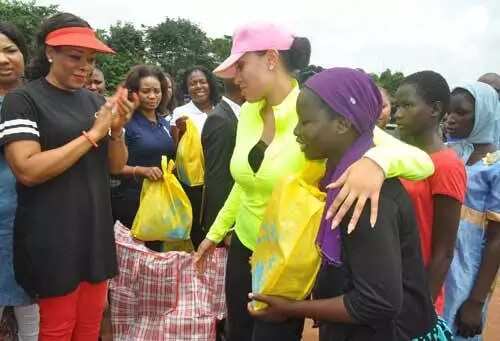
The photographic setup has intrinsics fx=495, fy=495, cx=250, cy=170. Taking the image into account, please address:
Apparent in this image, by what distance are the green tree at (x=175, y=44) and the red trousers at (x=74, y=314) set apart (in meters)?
42.1

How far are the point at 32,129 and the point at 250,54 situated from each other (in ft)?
3.27

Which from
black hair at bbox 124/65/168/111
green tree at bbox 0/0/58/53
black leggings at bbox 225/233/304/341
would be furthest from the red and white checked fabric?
green tree at bbox 0/0/58/53

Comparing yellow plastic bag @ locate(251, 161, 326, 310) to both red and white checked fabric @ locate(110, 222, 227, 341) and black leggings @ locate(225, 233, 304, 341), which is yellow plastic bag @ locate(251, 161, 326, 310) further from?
red and white checked fabric @ locate(110, 222, 227, 341)

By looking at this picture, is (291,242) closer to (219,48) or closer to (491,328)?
(491,328)

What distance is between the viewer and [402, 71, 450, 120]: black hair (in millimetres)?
2096

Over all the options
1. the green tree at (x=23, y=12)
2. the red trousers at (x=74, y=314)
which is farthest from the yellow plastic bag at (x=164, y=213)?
the green tree at (x=23, y=12)

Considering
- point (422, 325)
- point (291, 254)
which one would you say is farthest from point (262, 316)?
point (422, 325)

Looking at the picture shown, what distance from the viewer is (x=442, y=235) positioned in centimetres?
193

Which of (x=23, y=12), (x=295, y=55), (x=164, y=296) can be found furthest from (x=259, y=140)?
(x=23, y=12)

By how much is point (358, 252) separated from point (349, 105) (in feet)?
1.40

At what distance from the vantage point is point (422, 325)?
1539mm

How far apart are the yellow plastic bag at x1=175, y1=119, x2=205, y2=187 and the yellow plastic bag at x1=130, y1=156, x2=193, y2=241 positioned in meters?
0.25

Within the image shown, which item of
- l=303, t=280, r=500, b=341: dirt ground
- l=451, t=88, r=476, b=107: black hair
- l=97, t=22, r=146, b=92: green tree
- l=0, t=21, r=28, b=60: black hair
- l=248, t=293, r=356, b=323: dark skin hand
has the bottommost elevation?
l=303, t=280, r=500, b=341: dirt ground

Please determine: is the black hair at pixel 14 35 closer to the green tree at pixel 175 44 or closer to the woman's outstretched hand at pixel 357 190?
the woman's outstretched hand at pixel 357 190
